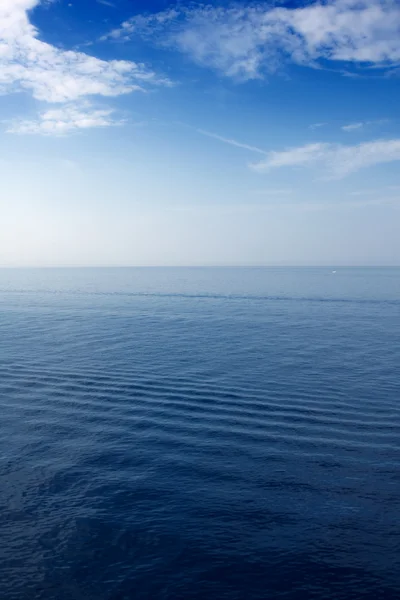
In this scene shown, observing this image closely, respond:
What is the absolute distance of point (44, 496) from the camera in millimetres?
25469

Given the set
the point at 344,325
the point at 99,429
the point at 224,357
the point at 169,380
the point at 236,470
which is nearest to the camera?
the point at 236,470

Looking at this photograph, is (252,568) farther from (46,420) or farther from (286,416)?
(46,420)

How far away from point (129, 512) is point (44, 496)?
18.1ft

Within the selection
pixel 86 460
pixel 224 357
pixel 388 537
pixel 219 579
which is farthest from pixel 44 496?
pixel 224 357

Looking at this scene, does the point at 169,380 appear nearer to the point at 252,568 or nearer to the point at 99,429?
the point at 99,429

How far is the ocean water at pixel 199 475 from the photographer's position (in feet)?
65.5

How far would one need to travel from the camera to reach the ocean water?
1995cm

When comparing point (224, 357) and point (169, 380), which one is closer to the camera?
point (169, 380)

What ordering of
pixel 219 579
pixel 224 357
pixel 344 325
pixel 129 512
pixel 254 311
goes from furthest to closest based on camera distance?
pixel 254 311, pixel 344 325, pixel 224 357, pixel 129 512, pixel 219 579

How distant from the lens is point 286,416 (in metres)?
36.6

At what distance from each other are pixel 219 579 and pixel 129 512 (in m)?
6.67

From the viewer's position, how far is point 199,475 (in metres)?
27.8

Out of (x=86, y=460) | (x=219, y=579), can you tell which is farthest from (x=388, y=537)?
(x=86, y=460)

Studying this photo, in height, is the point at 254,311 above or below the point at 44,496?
above
